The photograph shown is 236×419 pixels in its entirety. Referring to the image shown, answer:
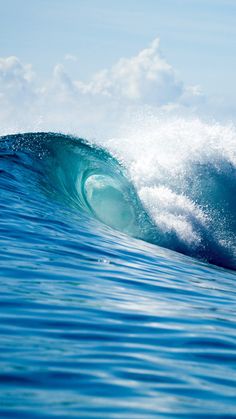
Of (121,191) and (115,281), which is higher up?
(121,191)

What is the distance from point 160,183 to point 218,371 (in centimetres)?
1410

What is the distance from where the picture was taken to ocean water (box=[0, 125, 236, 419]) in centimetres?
480

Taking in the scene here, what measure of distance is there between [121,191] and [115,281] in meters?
9.89

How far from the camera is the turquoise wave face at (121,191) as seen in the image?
664 inches

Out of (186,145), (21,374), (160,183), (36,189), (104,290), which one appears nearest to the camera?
(21,374)

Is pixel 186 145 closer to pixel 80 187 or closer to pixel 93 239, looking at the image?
pixel 80 187

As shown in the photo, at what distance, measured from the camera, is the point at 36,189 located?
1541cm

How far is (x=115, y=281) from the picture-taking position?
888cm

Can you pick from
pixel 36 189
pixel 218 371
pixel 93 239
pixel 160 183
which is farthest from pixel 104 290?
pixel 160 183

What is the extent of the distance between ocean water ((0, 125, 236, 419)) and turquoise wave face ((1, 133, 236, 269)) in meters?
0.04

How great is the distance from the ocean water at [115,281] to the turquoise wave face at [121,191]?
0.04 meters

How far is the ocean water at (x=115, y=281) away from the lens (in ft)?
15.8

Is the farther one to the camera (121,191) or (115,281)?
(121,191)

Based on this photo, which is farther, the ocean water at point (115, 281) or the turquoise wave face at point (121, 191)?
the turquoise wave face at point (121, 191)
